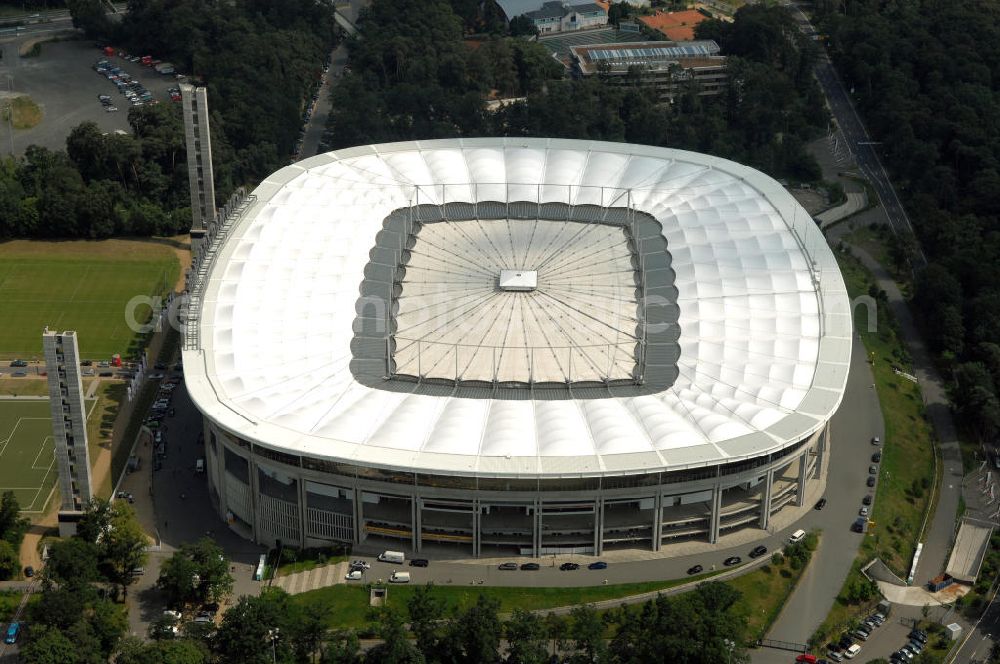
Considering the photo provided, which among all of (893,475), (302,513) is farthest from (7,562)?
(893,475)

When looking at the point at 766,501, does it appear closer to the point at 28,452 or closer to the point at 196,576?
the point at 196,576

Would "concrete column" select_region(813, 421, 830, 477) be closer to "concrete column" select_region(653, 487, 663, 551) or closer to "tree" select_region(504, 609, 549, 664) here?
"concrete column" select_region(653, 487, 663, 551)

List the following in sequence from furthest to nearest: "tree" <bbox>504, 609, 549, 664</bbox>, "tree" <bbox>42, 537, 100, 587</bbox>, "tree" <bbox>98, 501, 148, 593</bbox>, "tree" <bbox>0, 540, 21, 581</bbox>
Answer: "tree" <bbox>0, 540, 21, 581</bbox>, "tree" <bbox>98, 501, 148, 593</bbox>, "tree" <bbox>42, 537, 100, 587</bbox>, "tree" <bbox>504, 609, 549, 664</bbox>

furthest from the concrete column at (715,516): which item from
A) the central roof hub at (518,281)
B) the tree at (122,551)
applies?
the tree at (122,551)

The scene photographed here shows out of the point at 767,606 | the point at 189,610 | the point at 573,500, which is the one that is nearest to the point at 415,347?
the point at 573,500

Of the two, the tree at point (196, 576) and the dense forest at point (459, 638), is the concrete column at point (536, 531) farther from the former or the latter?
the tree at point (196, 576)

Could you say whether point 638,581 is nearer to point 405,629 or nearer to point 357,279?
point 405,629

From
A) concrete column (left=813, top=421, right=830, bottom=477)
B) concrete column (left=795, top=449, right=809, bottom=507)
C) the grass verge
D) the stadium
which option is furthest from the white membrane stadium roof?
the grass verge
